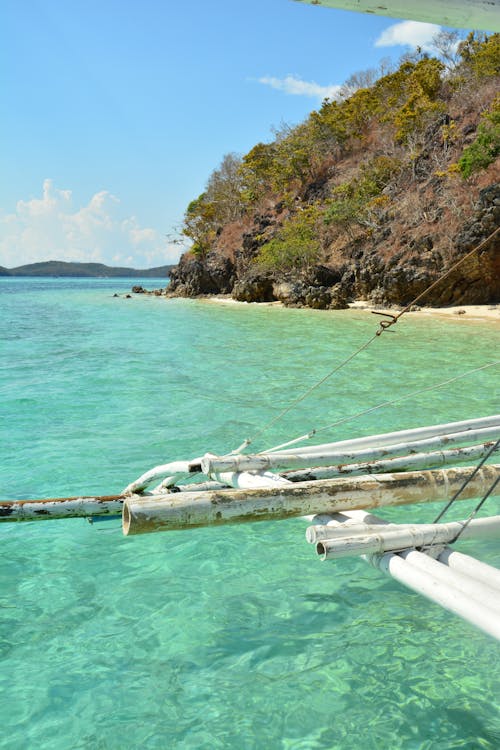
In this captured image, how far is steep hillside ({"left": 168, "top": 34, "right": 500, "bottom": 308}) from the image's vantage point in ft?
100

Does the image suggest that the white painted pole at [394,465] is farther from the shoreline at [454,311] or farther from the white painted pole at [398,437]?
the shoreline at [454,311]

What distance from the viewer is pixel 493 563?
14.2 feet

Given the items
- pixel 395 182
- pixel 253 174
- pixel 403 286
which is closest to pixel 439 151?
pixel 395 182

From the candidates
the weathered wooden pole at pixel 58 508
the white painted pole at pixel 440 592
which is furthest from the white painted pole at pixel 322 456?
the white painted pole at pixel 440 592

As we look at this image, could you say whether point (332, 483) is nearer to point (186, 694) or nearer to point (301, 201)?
point (186, 694)

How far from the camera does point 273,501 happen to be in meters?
2.96

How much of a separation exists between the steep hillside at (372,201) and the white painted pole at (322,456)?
2637 centimetres

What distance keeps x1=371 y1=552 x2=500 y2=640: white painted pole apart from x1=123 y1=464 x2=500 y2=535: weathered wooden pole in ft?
1.66

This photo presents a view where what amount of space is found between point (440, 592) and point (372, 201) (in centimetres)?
3889

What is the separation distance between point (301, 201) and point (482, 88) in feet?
58.4

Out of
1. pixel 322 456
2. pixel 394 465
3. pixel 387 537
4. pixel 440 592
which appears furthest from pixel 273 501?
pixel 394 465

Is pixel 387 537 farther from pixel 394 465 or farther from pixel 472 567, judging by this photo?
pixel 394 465

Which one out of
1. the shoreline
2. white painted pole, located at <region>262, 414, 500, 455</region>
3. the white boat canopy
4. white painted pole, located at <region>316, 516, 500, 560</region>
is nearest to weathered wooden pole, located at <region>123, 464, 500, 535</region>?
white painted pole, located at <region>316, 516, 500, 560</region>

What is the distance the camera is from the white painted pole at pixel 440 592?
2046 millimetres
